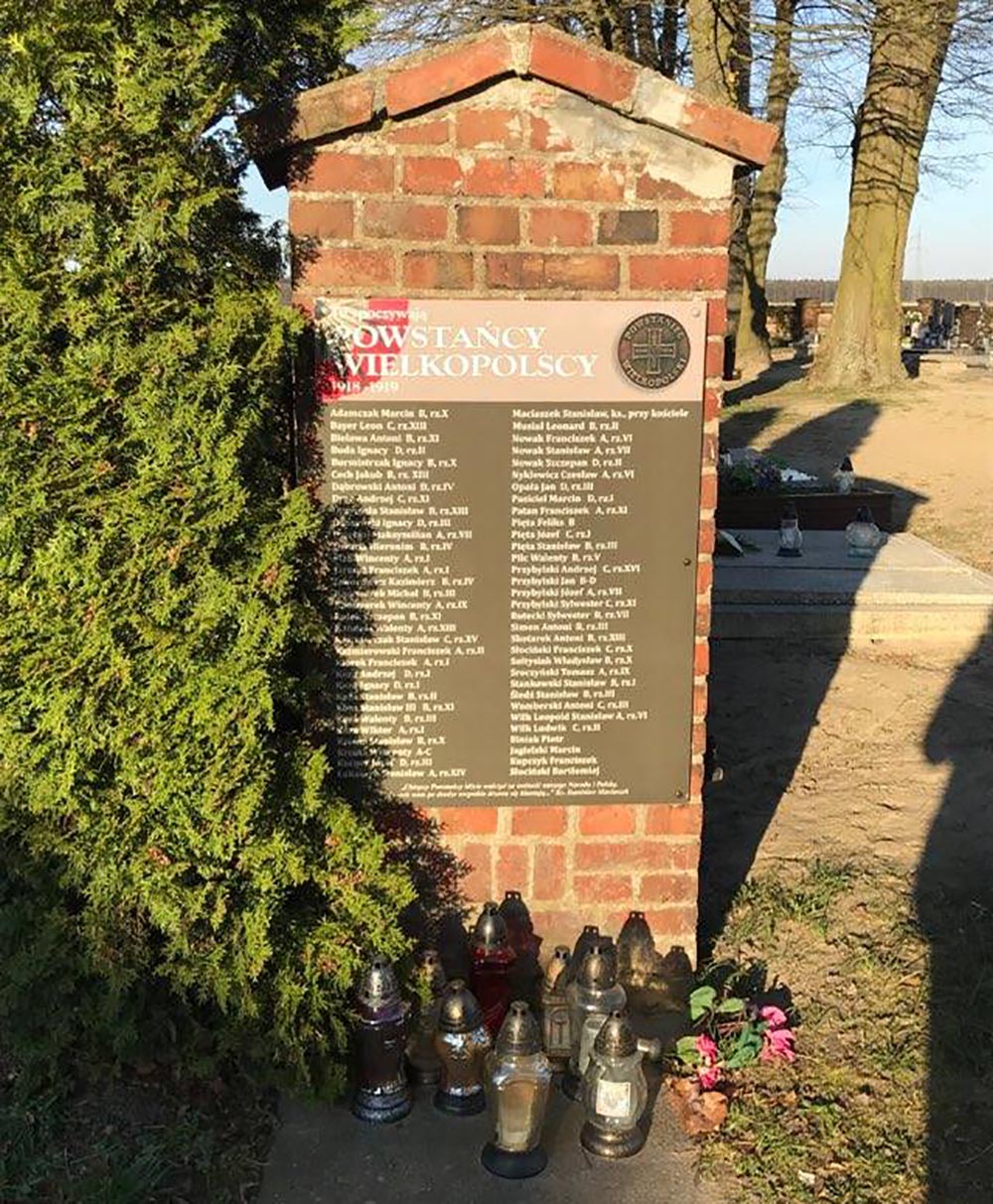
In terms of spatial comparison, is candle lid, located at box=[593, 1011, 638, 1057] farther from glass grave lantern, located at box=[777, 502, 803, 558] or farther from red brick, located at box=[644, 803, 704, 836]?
glass grave lantern, located at box=[777, 502, 803, 558]

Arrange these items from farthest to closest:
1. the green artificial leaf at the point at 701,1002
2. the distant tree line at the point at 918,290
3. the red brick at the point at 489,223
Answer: the distant tree line at the point at 918,290 < the green artificial leaf at the point at 701,1002 < the red brick at the point at 489,223

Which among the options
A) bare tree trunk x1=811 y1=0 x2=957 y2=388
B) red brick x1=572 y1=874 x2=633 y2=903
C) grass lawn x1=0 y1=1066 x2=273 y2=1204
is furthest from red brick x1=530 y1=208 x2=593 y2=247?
bare tree trunk x1=811 y1=0 x2=957 y2=388

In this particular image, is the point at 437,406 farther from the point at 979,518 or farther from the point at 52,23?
the point at 979,518

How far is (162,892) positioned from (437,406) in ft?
4.85

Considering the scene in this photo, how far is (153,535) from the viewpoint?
111 inches

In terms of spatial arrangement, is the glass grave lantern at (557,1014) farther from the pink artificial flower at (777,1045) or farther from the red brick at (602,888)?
the pink artificial flower at (777,1045)

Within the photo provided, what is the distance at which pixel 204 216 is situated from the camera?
288 centimetres

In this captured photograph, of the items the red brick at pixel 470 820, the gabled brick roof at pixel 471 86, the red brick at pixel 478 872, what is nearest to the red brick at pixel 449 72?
the gabled brick roof at pixel 471 86

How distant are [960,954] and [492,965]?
67.7 inches

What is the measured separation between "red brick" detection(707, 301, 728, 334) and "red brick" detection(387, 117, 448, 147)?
0.86 metres

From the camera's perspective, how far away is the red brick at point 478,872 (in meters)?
3.57

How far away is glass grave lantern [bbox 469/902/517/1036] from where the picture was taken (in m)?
3.37

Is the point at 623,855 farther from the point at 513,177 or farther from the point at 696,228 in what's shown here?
the point at 513,177

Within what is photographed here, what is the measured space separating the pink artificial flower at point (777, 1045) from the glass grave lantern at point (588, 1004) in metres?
0.47
